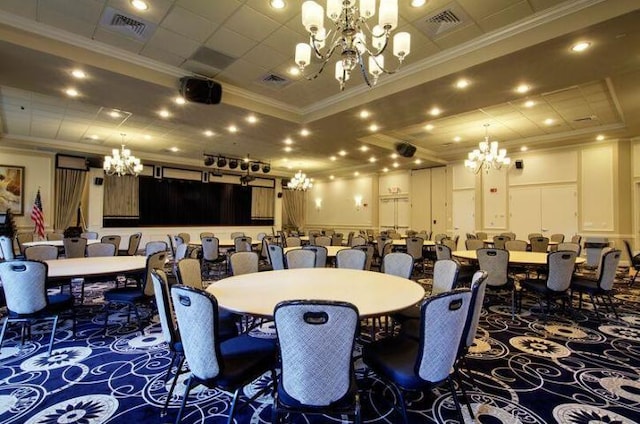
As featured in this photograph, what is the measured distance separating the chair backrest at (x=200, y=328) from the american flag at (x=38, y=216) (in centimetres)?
1033

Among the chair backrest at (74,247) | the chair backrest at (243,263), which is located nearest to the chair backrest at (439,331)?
the chair backrest at (243,263)

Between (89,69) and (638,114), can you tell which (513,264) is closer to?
(638,114)

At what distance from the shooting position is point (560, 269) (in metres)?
4.34

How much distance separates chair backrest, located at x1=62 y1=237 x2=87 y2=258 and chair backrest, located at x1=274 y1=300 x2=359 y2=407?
6.10m

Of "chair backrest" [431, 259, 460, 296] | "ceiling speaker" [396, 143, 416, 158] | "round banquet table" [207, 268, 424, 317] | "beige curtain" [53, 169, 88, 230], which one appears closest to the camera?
"round banquet table" [207, 268, 424, 317]

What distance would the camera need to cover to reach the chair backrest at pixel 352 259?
4441 millimetres

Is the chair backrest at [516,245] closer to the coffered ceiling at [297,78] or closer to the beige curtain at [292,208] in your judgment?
the coffered ceiling at [297,78]

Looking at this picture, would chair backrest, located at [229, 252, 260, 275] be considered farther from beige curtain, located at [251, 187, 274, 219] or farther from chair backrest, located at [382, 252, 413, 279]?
beige curtain, located at [251, 187, 274, 219]

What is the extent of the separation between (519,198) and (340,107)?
24.4 ft

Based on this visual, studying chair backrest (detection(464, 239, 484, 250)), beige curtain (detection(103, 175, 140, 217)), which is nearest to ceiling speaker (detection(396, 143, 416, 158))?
chair backrest (detection(464, 239, 484, 250))

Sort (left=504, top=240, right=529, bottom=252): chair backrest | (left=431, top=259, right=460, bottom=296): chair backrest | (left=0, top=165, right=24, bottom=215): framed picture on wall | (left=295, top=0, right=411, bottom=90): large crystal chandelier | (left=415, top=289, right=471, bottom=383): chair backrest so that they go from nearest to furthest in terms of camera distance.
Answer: (left=415, top=289, right=471, bottom=383): chair backrest → (left=295, top=0, right=411, bottom=90): large crystal chandelier → (left=431, top=259, right=460, bottom=296): chair backrest → (left=504, top=240, right=529, bottom=252): chair backrest → (left=0, top=165, right=24, bottom=215): framed picture on wall

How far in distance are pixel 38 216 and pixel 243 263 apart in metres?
8.96

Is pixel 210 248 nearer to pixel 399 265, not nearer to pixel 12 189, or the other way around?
pixel 399 265

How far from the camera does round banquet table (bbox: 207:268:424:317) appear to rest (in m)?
2.19
